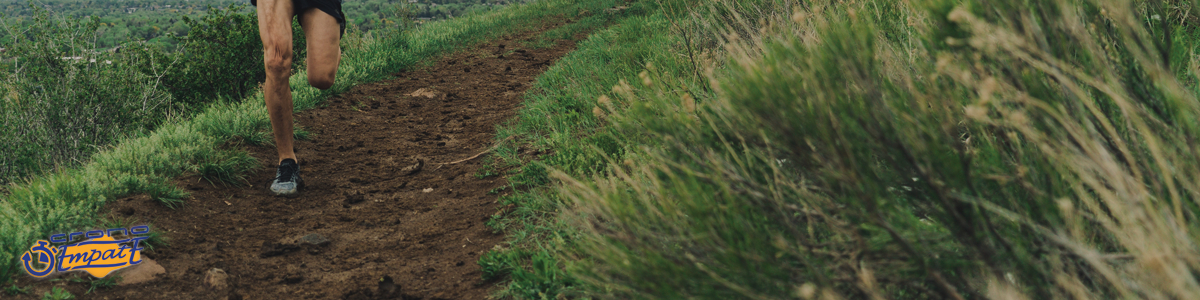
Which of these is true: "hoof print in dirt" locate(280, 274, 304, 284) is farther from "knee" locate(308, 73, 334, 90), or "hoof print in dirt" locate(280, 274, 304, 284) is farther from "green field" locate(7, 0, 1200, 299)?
"knee" locate(308, 73, 334, 90)

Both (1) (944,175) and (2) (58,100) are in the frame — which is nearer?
(1) (944,175)

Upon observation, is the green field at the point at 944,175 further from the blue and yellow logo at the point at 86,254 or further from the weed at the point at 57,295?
the blue and yellow logo at the point at 86,254

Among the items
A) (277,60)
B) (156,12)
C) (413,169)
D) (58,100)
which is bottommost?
(156,12)

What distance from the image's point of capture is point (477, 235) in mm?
2816

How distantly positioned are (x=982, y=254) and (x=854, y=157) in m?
0.29

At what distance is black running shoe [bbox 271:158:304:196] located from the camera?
11.5ft

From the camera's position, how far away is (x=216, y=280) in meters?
2.42

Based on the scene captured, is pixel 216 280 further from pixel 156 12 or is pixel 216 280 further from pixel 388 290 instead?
pixel 156 12

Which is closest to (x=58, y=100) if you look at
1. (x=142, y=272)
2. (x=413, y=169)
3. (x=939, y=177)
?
(x=413, y=169)

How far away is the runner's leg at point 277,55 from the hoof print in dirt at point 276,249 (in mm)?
946

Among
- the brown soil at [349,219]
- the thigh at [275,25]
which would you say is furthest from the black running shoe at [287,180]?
the thigh at [275,25]

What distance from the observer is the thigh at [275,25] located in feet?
11.2

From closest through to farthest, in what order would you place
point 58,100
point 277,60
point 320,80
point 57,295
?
point 57,295 → point 277,60 → point 320,80 → point 58,100

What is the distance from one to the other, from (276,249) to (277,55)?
1159mm
